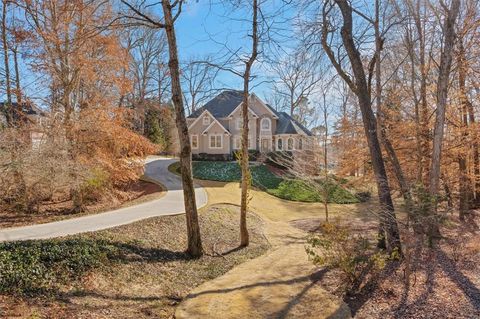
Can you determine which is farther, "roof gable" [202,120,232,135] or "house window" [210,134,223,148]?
"house window" [210,134,223,148]

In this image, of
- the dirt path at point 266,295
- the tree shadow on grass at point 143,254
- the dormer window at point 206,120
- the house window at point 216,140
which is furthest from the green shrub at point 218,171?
the dirt path at point 266,295

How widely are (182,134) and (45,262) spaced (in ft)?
13.2

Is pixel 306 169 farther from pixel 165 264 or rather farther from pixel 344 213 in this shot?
pixel 165 264

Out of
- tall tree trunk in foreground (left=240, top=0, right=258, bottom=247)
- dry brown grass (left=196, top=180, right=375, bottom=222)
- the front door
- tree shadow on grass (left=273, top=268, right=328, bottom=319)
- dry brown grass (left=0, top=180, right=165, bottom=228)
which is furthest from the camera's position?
the front door

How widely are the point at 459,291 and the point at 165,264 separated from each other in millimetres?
6062

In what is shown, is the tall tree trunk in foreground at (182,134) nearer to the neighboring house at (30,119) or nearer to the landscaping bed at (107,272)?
the landscaping bed at (107,272)

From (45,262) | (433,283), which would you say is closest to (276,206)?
(433,283)

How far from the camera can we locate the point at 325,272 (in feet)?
24.4

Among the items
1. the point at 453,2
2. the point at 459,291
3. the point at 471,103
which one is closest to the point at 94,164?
the point at 459,291

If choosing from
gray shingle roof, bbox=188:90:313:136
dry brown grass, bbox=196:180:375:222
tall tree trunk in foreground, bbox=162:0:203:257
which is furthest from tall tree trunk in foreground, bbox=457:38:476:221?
gray shingle roof, bbox=188:90:313:136

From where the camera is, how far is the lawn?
876 inches

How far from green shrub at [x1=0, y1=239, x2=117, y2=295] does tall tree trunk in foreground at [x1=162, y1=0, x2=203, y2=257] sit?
2.03 meters

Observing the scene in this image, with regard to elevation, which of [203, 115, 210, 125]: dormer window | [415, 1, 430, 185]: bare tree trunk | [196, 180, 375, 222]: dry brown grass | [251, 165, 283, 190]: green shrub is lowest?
[196, 180, 375, 222]: dry brown grass

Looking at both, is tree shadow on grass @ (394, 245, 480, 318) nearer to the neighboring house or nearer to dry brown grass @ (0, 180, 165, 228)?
dry brown grass @ (0, 180, 165, 228)
